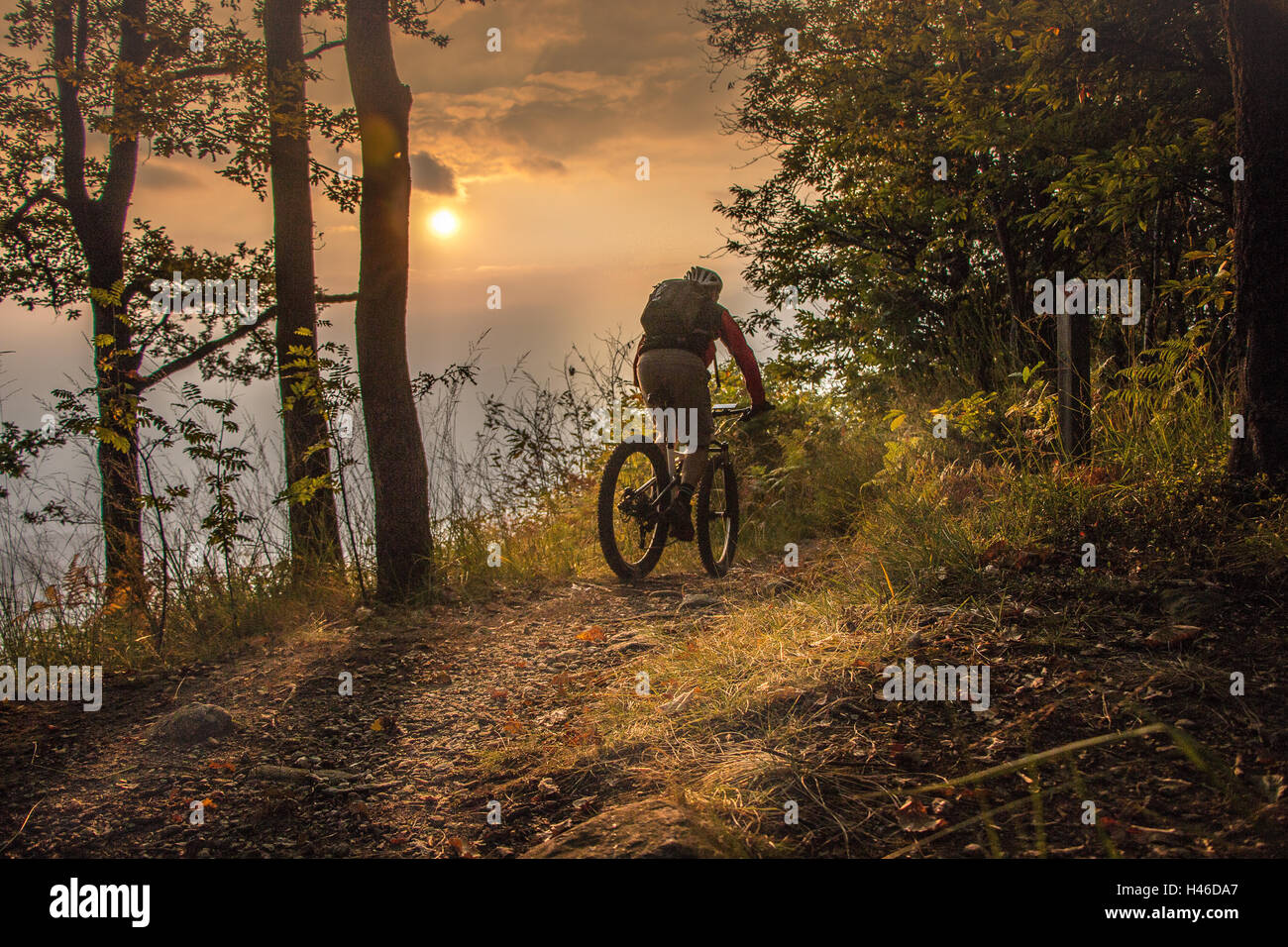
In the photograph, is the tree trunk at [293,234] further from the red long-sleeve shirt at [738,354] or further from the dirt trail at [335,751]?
the red long-sleeve shirt at [738,354]

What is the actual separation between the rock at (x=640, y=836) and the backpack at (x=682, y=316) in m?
4.01

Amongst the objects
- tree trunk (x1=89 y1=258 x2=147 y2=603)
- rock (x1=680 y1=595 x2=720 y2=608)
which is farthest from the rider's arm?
tree trunk (x1=89 y1=258 x2=147 y2=603)

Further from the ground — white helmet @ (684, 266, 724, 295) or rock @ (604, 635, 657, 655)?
white helmet @ (684, 266, 724, 295)

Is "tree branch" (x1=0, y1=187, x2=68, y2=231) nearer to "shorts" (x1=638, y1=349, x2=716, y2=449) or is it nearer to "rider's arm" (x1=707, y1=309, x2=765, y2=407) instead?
"shorts" (x1=638, y1=349, x2=716, y2=449)

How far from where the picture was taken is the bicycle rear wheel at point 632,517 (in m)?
6.02

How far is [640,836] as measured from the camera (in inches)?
91.6

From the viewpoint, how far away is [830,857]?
224 centimetres

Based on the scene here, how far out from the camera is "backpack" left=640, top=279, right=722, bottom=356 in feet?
19.6

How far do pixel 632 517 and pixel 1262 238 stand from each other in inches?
164

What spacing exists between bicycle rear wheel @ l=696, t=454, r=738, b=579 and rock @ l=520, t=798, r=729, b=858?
392cm

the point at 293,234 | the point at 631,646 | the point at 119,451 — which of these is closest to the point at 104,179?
the point at 293,234

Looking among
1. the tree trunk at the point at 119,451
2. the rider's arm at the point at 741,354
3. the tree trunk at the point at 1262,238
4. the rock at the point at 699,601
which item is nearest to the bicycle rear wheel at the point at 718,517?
the rider's arm at the point at 741,354

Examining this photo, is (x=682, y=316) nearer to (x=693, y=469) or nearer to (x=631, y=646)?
(x=693, y=469)

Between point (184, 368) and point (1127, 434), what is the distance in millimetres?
9860
